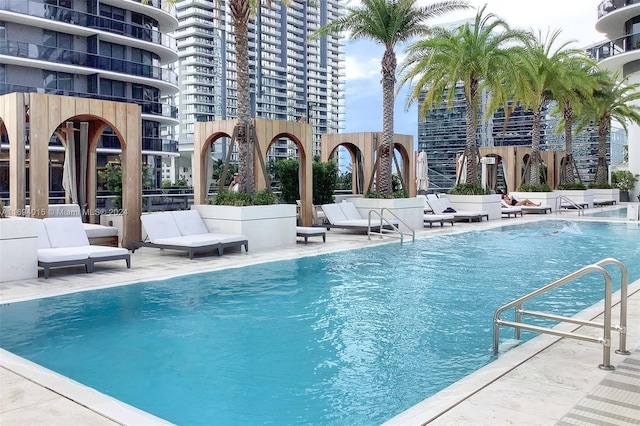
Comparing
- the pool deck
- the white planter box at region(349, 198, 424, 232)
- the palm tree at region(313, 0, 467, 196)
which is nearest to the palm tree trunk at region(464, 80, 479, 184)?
the palm tree at region(313, 0, 467, 196)

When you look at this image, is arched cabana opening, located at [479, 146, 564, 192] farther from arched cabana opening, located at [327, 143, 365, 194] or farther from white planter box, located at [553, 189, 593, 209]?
arched cabana opening, located at [327, 143, 365, 194]

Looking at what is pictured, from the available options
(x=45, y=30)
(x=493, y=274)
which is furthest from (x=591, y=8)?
(x=493, y=274)

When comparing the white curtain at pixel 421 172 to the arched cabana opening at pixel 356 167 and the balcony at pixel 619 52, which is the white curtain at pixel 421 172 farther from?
the balcony at pixel 619 52

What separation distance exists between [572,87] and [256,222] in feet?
78.4

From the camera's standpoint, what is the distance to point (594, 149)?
57.3 m

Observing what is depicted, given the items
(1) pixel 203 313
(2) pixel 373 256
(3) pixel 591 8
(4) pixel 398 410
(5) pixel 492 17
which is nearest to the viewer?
(4) pixel 398 410

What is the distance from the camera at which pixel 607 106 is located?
36.5 m

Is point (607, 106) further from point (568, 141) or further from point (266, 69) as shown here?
point (266, 69)

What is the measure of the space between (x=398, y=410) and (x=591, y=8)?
165 ft

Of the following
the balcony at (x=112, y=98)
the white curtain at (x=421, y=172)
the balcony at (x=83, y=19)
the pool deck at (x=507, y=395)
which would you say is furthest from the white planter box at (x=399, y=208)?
the balcony at (x=83, y=19)

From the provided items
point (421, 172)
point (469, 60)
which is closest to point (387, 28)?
point (469, 60)

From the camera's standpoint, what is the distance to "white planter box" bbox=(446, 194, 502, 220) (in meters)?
24.5

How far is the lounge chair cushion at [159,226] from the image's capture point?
13.0 meters

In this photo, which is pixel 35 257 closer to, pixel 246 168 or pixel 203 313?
pixel 203 313
